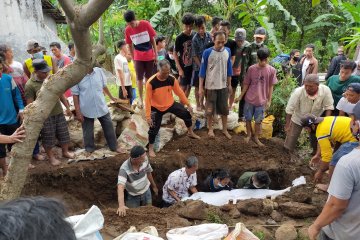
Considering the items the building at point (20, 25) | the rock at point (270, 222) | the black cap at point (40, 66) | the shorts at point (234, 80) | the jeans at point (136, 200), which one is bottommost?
the jeans at point (136, 200)

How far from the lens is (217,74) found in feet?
17.8

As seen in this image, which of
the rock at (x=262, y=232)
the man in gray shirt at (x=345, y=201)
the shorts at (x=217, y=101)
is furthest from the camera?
the shorts at (x=217, y=101)

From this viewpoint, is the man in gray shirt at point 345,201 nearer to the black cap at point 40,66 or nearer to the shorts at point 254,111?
the shorts at point 254,111

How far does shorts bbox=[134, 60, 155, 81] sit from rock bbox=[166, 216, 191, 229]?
313cm

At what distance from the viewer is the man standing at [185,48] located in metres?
5.68

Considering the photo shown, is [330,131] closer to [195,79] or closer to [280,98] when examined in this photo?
[280,98]

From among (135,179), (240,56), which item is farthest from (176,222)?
(240,56)

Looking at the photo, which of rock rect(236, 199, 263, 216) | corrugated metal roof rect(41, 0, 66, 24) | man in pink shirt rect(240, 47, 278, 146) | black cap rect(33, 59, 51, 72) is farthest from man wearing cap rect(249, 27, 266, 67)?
corrugated metal roof rect(41, 0, 66, 24)

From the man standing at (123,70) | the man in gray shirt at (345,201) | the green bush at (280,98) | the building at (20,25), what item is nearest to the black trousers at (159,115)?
the man standing at (123,70)

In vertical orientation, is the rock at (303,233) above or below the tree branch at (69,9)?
below

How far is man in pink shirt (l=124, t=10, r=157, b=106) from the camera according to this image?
5626 mm

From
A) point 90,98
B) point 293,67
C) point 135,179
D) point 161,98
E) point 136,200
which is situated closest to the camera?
point 135,179

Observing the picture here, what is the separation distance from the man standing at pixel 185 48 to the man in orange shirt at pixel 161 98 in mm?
847

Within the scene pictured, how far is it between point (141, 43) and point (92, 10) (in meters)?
3.90
